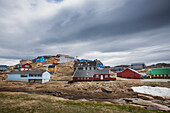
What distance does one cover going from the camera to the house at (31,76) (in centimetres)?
6034

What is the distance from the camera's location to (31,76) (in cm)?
6194

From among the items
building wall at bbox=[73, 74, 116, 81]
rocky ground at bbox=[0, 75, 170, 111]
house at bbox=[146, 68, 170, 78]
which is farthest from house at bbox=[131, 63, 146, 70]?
rocky ground at bbox=[0, 75, 170, 111]

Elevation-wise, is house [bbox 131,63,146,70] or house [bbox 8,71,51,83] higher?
house [bbox 131,63,146,70]

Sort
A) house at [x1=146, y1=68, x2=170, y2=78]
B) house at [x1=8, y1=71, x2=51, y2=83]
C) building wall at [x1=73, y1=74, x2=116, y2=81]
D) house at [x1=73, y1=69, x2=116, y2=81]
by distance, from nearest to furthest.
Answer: building wall at [x1=73, y1=74, x2=116, y2=81], house at [x1=73, y1=69, x2=116, y2=81], house at [x1=146, y1=68, x2=170, y2=78], house at [x1=8, y1=71, x2=51, y2=83]

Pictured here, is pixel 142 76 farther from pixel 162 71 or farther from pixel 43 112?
pixel 43 112

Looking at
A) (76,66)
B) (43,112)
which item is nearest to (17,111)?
(43,112)

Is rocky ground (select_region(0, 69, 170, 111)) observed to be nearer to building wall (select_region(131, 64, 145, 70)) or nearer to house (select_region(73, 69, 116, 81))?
house (select_region(73, 69, 116, 81))

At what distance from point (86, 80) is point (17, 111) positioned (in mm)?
43215

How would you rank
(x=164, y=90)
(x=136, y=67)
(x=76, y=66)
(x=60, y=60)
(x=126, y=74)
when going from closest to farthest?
(x=164, y=90) → (x=126, y=74) → (x=76, y=66) → (x=60, y=60) → (x=136, y=67)

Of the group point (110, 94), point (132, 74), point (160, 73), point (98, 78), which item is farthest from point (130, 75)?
point (110, 94)

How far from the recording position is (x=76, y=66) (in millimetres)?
74125

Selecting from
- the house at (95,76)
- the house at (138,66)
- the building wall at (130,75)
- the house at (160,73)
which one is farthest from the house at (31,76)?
the house at (138,66)

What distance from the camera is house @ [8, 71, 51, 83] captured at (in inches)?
2376

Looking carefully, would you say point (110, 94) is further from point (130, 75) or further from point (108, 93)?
point (130, 75)
